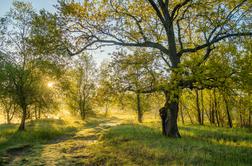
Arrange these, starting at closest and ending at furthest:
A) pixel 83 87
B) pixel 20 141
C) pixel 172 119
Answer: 1. pixel 172 119
2. pixel 20 141
3. pixel 83 87

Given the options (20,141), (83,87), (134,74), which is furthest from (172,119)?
(83,87)

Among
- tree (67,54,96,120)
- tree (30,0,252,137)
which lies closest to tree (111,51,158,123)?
tree (30,0,252,137)

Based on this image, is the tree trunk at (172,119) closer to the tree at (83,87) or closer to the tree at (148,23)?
the tree at (148,23)

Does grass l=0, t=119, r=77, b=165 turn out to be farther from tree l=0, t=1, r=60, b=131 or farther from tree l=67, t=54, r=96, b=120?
tree l=67, t=54, r=96, b=120

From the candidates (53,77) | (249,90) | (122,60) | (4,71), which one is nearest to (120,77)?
(122,60)

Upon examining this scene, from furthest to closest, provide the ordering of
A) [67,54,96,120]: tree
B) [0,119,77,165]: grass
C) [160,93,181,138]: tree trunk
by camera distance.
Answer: [67,54,96,120]: tree, [160,93,181,138]: tree trunk, [0,119,77,165]: grass

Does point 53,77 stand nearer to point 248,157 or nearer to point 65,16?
point 65,16

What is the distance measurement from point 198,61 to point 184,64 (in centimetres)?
68

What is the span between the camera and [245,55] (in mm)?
12734

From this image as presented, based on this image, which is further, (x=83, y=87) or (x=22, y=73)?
(x=83, y=87)

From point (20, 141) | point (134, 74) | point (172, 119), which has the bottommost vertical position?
point (20, 141)

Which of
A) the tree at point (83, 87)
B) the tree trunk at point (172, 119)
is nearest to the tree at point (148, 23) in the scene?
the tree trunk at point (172, 119)

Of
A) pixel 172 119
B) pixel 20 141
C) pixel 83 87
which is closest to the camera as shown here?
pixel 172 119

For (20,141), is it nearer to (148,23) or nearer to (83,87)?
(148,23)
